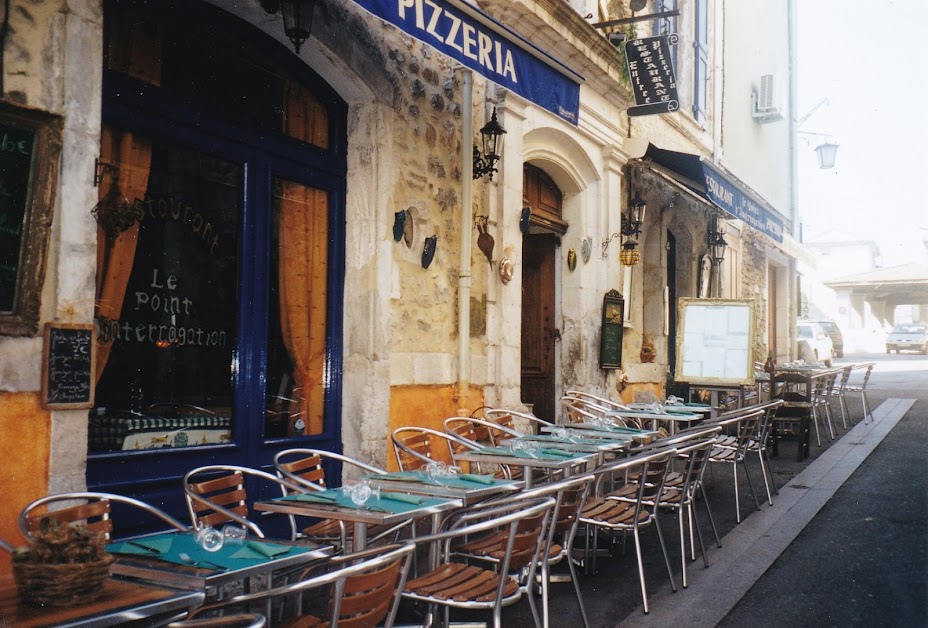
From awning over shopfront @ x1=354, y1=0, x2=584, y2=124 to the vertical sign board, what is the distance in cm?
297

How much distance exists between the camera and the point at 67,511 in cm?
284

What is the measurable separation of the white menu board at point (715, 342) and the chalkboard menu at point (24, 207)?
6.30 metres

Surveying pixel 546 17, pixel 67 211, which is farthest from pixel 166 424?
pixel 546 17

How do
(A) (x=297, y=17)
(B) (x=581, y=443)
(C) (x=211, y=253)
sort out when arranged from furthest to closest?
(B) (x=581, y=443), (C) (x=211, y=253), (A) (x=297, y=17)

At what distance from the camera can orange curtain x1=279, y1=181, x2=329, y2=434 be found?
203 inches

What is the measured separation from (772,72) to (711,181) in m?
9.51

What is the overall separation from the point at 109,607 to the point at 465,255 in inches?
179

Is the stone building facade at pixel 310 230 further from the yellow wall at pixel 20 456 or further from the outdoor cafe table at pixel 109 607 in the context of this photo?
the outdoor cafe table at pixel 109 607

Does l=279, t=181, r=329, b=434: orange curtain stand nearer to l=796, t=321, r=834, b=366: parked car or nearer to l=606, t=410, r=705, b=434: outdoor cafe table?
l=606, t=410, r=705, b=434: outdoor cafe table

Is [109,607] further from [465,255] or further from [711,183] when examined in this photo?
[711,183]

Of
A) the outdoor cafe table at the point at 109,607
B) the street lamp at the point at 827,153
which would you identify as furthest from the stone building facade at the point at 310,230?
the street lamp at the point at 827,153

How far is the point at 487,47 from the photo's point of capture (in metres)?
5.11

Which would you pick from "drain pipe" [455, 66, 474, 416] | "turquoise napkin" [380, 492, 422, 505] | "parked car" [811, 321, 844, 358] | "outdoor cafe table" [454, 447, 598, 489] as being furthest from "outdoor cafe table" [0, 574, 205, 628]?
"parked car" [811, 321, 844, 358]

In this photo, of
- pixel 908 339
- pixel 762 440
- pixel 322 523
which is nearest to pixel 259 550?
pixel 322 523
